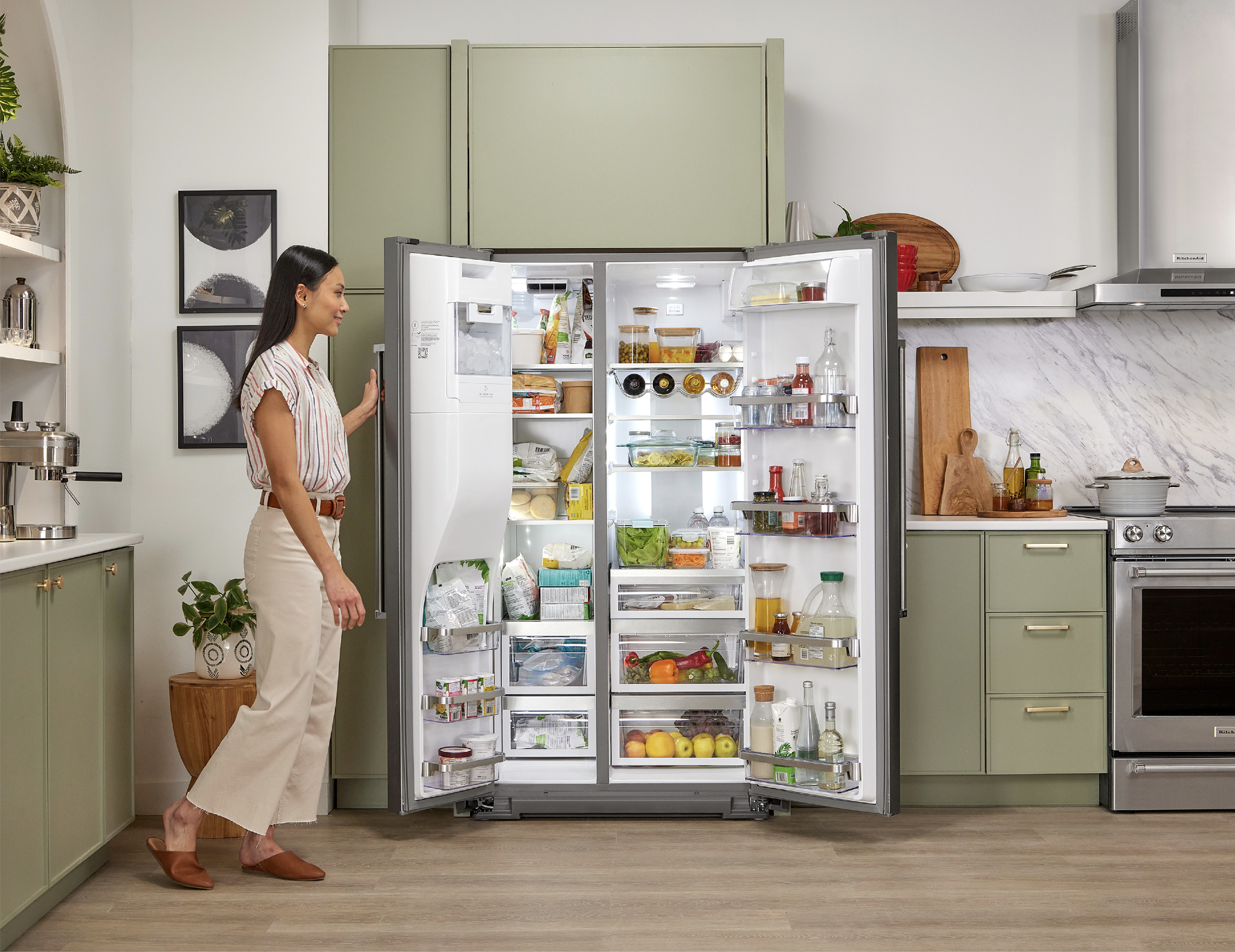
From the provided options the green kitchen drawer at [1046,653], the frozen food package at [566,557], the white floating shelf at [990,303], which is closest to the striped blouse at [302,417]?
the frozen food package at [566,557]

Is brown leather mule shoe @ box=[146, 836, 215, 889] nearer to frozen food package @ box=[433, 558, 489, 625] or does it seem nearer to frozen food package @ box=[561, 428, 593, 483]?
frozen food package @ box=[433, 558, 489, 625]

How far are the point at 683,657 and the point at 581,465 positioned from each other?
31.3 inches

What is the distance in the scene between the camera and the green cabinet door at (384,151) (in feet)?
11.2

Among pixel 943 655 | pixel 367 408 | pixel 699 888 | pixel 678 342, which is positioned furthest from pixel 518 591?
pixel 943 655

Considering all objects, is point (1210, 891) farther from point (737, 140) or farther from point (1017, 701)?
point (737, 140)

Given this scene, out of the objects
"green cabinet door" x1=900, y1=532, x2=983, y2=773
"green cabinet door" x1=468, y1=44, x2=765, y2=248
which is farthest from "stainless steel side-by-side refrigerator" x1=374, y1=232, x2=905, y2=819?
"green cabinet door" x1=900, y1=532, x2=983, y2=773

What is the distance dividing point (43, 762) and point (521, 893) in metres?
1.31

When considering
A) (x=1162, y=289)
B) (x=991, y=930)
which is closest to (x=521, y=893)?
(x=991, y=930)

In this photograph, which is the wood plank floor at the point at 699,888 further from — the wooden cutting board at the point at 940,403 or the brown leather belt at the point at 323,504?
the wooden cutting board at the point at 940,403

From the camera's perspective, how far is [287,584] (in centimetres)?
269

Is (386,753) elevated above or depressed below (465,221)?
below

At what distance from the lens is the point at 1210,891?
8.83 feet

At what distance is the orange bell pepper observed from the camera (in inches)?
134

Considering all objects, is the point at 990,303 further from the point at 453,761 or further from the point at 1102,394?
the point at 453,761
